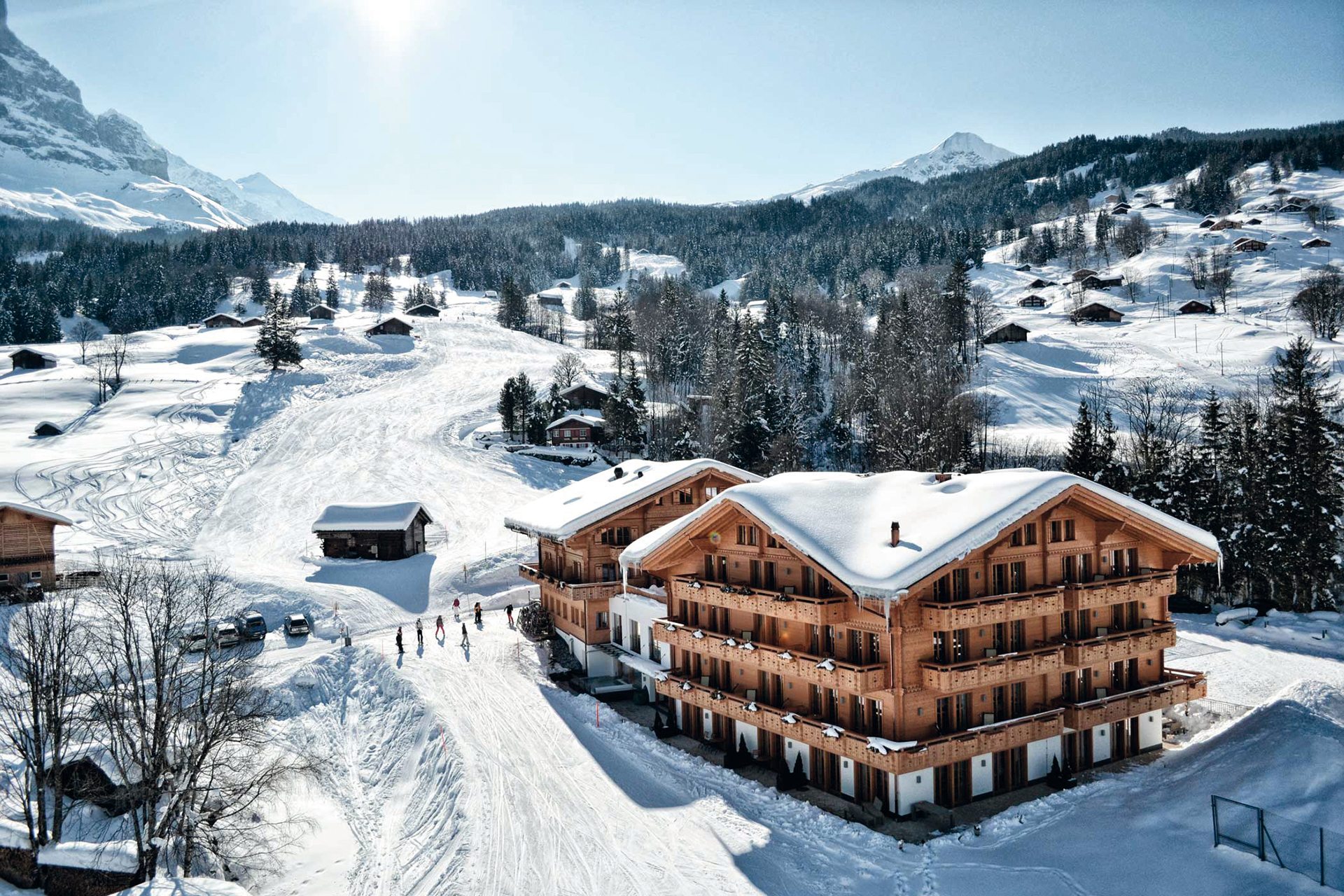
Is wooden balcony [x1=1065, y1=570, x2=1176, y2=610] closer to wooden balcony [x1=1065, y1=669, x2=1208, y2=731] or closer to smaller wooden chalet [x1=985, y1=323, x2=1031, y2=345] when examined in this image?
wooden balcony [x1=1065, y1=669, x2=1208, y2=731]

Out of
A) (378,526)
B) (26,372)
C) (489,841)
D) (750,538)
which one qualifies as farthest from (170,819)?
(26,372)

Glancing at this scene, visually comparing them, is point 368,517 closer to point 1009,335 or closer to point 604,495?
point 604,495

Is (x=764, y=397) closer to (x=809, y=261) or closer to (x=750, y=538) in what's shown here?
(x=750, y=538)

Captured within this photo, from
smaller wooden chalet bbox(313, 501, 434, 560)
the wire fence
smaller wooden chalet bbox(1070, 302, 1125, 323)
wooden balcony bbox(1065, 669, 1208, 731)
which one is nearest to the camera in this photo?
the wire fence

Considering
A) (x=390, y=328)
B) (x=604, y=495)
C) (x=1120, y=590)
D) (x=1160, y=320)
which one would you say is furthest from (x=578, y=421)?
(x=1160, y=320)

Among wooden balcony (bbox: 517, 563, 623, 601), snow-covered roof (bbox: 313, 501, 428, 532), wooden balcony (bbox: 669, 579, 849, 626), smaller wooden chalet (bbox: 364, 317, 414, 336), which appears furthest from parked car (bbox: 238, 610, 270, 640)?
smaller wooden chalet (bbox: 364, 317, 414, 336)

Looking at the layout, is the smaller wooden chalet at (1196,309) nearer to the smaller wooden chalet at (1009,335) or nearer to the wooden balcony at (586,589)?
the smaller wooden chalet at (1009,335)
